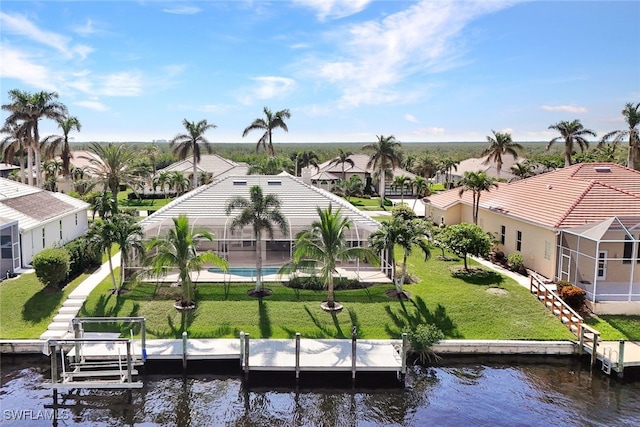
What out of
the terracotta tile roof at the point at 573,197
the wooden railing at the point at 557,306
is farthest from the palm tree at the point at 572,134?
the wooden railing at the point at 557,306

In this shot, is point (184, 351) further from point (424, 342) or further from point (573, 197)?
point (573, 197)

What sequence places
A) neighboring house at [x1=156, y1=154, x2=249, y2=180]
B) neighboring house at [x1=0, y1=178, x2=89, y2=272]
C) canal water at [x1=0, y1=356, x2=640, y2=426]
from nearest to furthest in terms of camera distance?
canal water at [x1=0, y1=356, x2=640, y2=426] → neighboring house at [x1=0, y1=178, x2=89, y2=272] → neighboring house at [x1=156, y1=154, x2=249, y2=180]

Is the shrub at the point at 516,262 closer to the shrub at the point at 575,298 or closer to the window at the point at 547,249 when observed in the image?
the window at the point at 547,249

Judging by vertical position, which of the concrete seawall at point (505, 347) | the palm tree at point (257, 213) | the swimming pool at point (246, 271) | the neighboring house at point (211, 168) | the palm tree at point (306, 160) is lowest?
the concrete seawall at point (505, 347)

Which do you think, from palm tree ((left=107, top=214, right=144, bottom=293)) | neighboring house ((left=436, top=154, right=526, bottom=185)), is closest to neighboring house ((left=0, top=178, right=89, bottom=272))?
palm tree ((left=107, top=214, right=144, bottom=293))

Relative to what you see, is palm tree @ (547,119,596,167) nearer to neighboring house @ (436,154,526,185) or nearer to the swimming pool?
neighboring house @ (436,154,526,185)
